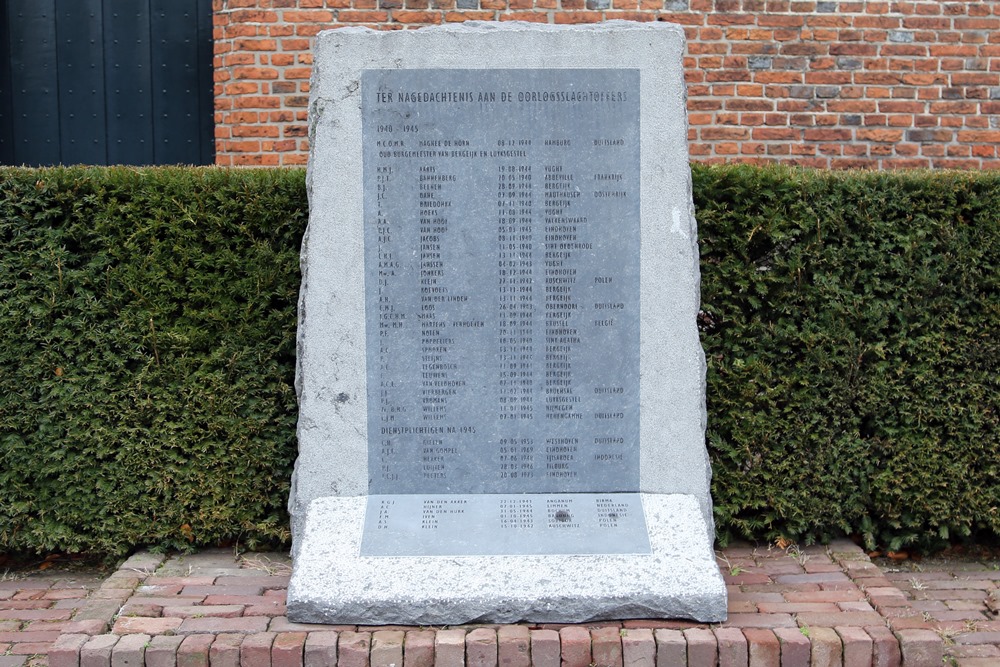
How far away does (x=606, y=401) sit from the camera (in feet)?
12.7

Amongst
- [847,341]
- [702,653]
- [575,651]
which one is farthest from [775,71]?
[575,651]

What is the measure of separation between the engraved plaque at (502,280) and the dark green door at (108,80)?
368 centimetres

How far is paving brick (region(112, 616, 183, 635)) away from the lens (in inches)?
131

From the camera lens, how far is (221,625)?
339 centimetres

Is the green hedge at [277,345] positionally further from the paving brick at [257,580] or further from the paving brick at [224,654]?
the paving brick at [224,654]

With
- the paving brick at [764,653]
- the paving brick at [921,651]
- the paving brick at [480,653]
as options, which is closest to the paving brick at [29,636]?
the paving brick at [480,653]

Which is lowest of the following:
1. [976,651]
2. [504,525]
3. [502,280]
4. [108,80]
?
[976,651]

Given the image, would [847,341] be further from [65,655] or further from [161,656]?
[65,655]

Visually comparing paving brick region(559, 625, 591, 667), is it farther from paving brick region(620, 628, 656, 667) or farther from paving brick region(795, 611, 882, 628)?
paving brick region(795, 611, 882, 628)

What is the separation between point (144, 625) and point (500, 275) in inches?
77.6

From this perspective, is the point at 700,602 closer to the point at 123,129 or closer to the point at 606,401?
the point at 606,401

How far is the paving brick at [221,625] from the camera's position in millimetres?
3344

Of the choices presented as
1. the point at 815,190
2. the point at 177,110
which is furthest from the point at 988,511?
the point at 177,110

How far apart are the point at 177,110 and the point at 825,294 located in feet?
16.8
